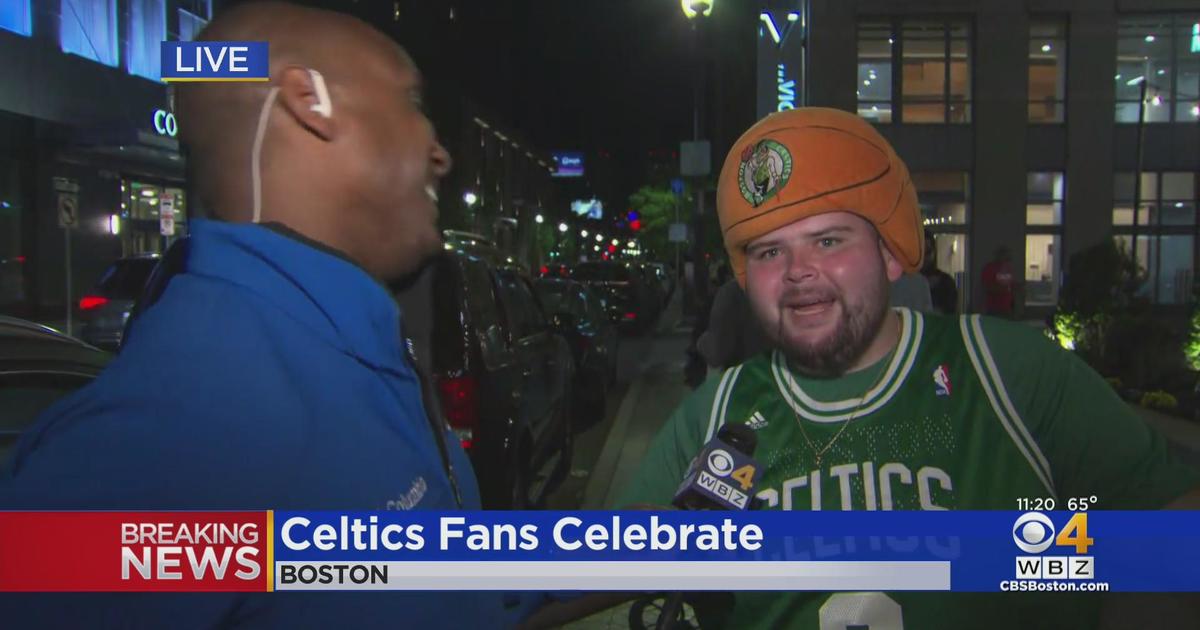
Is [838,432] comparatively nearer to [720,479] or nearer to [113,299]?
[720,479]

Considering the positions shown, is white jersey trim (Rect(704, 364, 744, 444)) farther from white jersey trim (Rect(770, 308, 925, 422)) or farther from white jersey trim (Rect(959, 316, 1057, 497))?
white jersey trim (Rect(959, 316, 1057, 497))

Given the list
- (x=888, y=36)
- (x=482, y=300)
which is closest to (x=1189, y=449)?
(x=482, y=300)

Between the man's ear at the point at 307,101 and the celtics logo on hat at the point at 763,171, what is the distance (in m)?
0.80

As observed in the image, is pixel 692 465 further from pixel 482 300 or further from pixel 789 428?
pixel 482 300

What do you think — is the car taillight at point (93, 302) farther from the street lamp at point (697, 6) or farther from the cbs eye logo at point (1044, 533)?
the cbs eye logo at point (1044, 533)

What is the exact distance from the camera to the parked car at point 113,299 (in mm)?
12156

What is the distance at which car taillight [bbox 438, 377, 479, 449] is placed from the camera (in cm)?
477

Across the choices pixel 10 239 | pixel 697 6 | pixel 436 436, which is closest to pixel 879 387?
pixel 436 436

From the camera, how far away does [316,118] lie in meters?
1.22

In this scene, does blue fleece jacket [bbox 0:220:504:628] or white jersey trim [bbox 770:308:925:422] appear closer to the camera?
blue fleece jacket [bbox 0:220:504:628]

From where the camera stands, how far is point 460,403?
479 centimetres

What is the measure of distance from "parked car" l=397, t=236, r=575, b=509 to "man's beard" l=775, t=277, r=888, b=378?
2.45m

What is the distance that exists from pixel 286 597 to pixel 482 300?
4.19m

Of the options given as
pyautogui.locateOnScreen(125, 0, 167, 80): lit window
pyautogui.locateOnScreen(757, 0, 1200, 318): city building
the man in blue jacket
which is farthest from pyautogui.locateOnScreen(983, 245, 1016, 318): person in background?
pyautogui.locateOnScreen(757, 0, 1200, 318): city building
